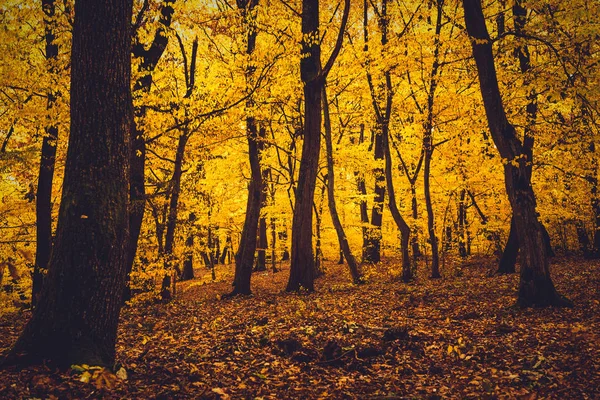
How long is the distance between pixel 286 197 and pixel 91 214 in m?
16.7

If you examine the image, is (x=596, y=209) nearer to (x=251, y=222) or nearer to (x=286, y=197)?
(x=286, y=197)

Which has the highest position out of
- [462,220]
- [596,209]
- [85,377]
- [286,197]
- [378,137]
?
[378,137]

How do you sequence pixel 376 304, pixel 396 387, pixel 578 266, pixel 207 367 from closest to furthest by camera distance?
1. pixel 396 387
2. pixel 207 367
3. pixel 376 304
4. pixel 578 266

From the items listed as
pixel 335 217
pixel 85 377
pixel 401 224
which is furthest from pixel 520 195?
pixel 85 377

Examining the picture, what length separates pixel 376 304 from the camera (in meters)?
10.3

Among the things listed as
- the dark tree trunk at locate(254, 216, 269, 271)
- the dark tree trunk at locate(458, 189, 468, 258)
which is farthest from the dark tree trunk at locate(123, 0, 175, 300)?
the dark tree trunk at locate(458, 189, 468, 258)

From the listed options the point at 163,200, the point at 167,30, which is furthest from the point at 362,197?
the point at 167,30

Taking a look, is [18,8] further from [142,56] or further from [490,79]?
[490,79]

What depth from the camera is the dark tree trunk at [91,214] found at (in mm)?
4418

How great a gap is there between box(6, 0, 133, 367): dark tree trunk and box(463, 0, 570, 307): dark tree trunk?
722cm

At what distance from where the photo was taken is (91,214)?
450 cm

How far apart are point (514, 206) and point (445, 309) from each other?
2.73m

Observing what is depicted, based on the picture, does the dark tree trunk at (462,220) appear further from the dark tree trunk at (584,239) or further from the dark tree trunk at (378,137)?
the dark tree trunk at (584,239)

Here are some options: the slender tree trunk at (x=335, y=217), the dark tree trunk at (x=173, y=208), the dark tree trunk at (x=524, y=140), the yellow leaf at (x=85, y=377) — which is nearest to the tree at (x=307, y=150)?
the slender tree trunk at (x=335, y=217)
